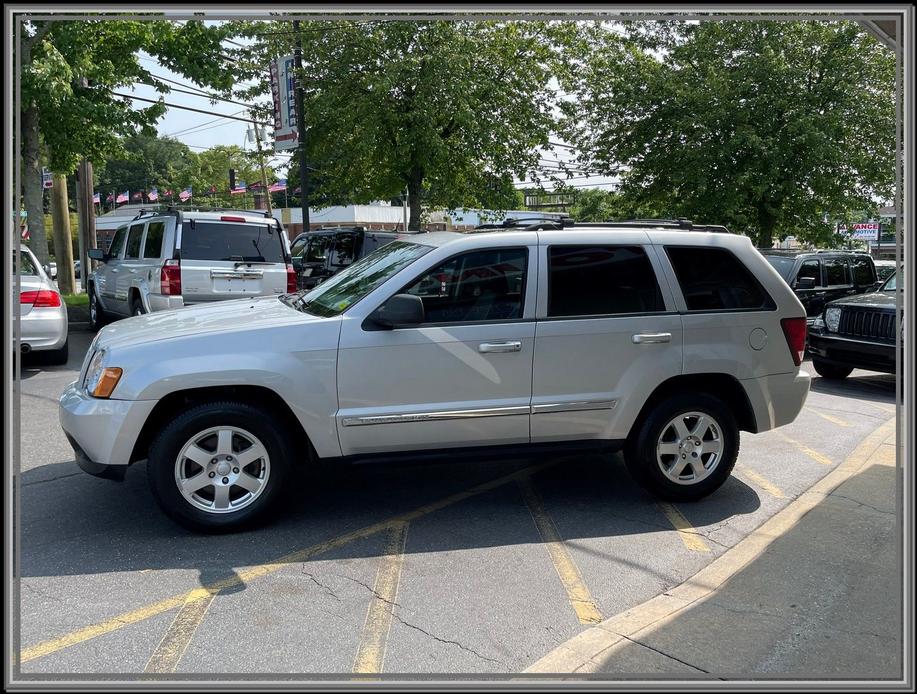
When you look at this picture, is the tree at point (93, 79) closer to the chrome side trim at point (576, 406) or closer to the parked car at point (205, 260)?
the parked car at point (205, 260)

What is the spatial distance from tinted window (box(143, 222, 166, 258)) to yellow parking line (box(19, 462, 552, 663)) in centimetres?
723

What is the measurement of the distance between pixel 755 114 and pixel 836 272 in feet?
21.0

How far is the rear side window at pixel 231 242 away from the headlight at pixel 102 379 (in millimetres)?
6375

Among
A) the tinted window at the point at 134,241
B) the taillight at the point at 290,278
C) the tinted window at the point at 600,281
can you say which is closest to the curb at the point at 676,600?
the tinted window at the point at 600,281

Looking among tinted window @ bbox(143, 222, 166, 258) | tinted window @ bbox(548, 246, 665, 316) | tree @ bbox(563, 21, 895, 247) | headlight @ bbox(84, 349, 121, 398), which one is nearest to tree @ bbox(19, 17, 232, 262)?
tinted window @ bbox(143, 222, 166, 258)

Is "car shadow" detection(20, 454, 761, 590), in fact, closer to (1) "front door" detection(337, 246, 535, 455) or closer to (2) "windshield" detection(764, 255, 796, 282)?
(1) "front door" detection(337, 246, 535, 455)

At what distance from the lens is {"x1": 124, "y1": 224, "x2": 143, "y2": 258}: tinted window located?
12258 mm

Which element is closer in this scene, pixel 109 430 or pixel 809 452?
pixel 109 430

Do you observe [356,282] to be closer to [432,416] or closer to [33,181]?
[432,416]

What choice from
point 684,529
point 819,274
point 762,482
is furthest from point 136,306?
point 819,274

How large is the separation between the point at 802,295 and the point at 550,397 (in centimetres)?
974

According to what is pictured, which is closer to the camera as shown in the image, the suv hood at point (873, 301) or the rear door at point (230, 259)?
the suv hood at point (873, 301)

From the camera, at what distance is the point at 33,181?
15547 mm

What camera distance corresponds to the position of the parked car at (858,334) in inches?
400
